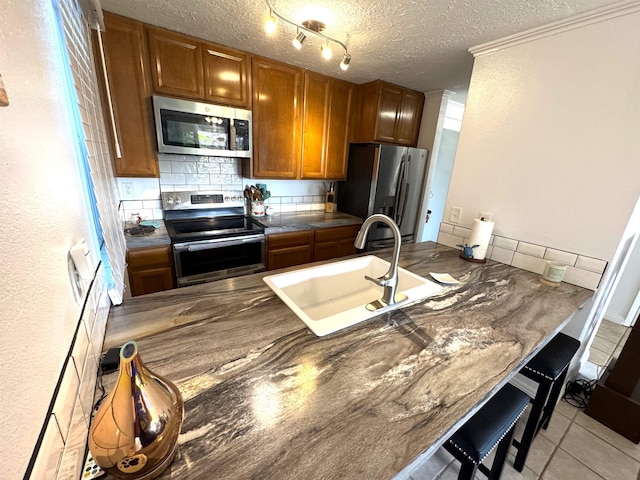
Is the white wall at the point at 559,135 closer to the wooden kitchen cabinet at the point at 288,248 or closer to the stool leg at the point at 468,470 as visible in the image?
the stool leg at the point at 468,470

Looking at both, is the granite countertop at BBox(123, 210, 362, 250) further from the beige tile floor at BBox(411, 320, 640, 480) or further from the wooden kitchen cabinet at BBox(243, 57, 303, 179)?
the beige tile floor at BBox(411, 320, 640, 480)

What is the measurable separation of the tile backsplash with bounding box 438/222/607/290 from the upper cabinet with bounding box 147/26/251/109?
2069mm

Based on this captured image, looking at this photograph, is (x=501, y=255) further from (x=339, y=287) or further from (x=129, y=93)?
(x=129, y=93)

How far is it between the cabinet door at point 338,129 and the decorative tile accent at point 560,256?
200 cm

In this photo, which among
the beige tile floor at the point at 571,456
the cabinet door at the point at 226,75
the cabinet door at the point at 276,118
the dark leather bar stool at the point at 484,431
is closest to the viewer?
the dark leather bar stool at the point at 484,431

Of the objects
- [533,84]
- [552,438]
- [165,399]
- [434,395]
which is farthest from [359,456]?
[533,84]

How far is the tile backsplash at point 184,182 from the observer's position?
7.39 feet

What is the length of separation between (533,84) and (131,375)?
225 centimetres

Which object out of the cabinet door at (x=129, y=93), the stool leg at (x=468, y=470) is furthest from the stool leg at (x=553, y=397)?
the cabinet door at (x=129, y=93)

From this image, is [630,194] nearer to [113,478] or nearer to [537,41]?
[537,41]

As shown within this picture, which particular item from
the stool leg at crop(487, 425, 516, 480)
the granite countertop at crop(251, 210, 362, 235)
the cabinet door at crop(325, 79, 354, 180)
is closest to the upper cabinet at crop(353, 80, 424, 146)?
the cabinet door at crop(325, 79, 354, 180)

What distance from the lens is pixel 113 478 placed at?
458mm

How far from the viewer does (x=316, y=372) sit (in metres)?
0.71

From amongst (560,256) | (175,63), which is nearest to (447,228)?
(560,256)
